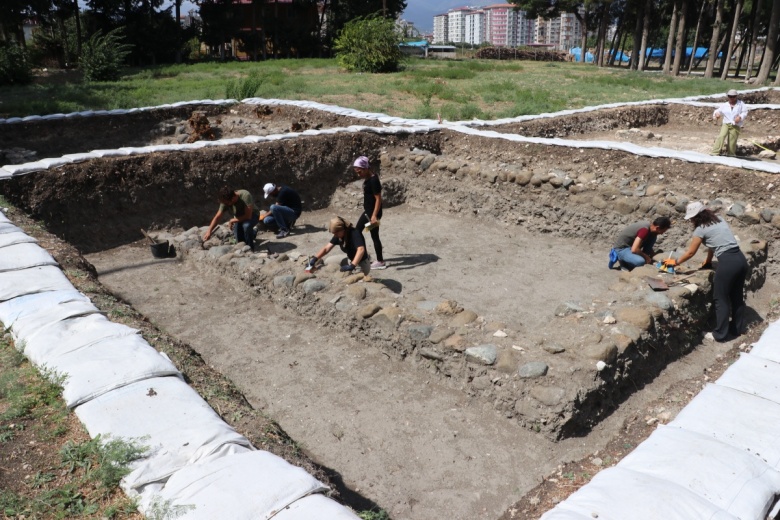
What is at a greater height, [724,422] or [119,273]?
Result: [724,422]

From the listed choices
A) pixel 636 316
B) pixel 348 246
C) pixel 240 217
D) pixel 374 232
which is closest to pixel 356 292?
pixel 348 246

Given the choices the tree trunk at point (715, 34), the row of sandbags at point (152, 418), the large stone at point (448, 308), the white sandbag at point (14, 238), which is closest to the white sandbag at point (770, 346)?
the large stone at point (448, 308)

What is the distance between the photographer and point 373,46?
938 inches

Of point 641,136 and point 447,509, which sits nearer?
point 447,509

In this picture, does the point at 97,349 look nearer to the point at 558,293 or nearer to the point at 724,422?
the point at 724,422

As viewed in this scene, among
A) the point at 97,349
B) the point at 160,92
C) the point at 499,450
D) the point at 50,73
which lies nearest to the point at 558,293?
the point at 499,450

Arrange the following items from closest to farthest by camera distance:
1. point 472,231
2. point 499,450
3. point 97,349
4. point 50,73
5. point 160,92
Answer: point 97,349
point 499,450
point 472,231
point 160,92
point 50,73

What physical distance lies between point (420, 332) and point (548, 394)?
1302 mm

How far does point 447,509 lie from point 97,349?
250cm

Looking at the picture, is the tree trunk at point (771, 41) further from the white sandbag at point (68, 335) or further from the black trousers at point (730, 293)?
the white sandbag at point (68, 335)

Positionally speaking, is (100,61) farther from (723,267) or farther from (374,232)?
(723,267)

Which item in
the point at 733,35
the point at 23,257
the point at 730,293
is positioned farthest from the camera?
the point at 733,35

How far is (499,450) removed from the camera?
14.3ft

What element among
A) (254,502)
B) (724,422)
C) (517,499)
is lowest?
(517,499)
